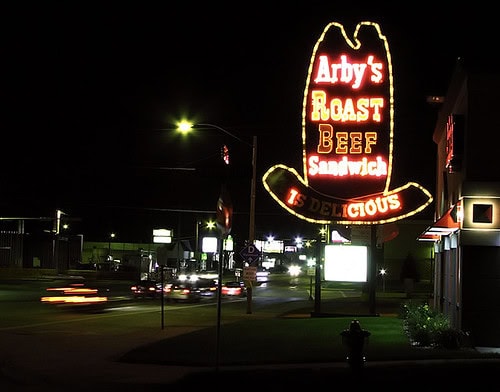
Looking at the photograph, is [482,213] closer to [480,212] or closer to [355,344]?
[480,212]

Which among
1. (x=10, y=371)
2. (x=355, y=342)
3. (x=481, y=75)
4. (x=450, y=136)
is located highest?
(x=481, y=75)

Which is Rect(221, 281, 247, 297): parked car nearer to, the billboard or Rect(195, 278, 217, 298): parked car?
Rect(195, 278, 217, 298): parked car

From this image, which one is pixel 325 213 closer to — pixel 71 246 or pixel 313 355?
pixel 313 355

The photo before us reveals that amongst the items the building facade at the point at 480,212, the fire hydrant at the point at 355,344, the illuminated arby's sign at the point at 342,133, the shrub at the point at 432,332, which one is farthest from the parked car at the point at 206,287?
the fire hydrant at the point at 355,344

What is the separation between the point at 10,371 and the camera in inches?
572

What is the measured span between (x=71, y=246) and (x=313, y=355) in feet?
267

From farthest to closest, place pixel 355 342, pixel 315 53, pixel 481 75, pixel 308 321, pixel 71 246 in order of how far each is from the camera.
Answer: pixel 71 246 < pixel 308 321 < pixel 315 53 < pixel 481 75 < pixel 355 342

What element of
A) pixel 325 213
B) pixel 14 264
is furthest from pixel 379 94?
pixel 14 264

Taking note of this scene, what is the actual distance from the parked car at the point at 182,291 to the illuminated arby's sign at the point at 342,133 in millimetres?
18272

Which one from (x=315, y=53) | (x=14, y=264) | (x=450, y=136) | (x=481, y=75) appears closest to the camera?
(x=481, y=75)

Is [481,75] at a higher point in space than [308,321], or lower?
higher

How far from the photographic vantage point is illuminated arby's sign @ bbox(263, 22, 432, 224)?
20688 mm

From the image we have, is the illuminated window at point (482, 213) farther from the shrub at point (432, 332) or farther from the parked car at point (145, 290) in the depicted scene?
the parked car at point (145, 290)

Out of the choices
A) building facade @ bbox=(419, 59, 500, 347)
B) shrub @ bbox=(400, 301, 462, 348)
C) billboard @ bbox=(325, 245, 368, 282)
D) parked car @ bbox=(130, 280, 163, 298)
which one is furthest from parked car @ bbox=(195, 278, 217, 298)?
building facade @ bbox=(419, 59, 500, 347)
